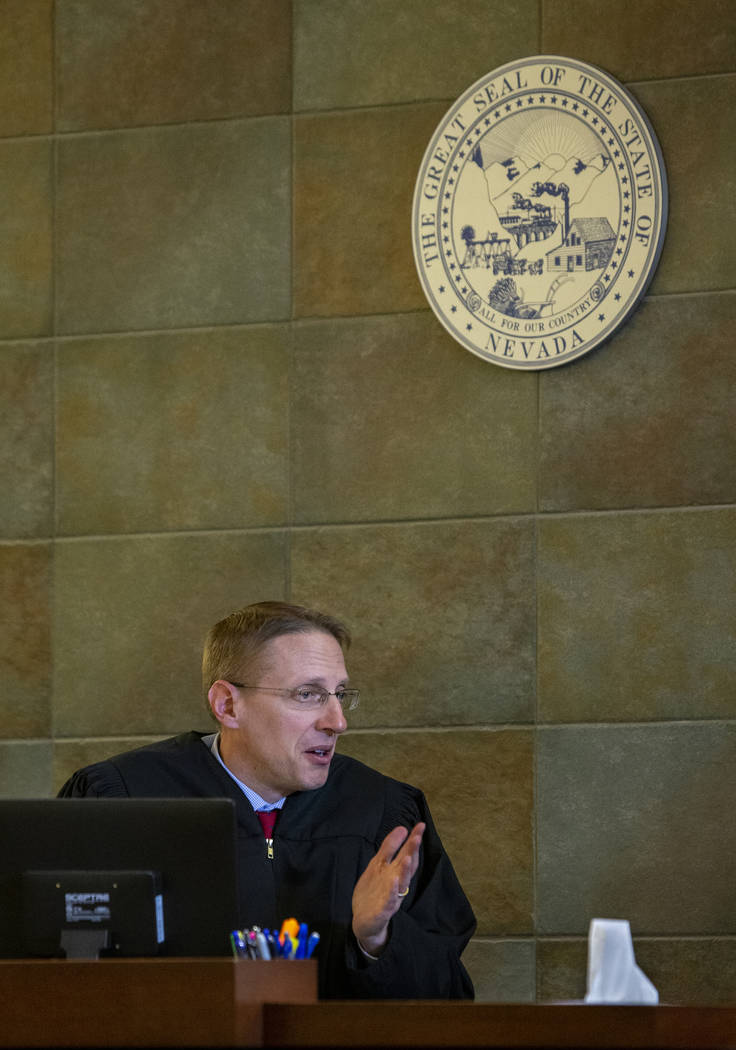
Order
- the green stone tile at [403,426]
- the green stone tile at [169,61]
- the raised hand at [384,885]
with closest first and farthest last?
the raised hand at [384,885], the green stone tile at [403,426], the green stone tile at [169,61]

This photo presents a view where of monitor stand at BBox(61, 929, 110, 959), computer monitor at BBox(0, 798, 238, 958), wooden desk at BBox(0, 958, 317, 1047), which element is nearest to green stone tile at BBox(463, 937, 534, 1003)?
computer monitor at BBox(0, 798, 238, 958)

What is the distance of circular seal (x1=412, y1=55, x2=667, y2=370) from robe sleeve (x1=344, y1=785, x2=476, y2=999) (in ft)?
4.05

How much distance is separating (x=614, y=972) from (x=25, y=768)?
2.37m

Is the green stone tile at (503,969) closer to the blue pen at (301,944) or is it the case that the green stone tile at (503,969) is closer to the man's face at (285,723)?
the man's face at (285,723)

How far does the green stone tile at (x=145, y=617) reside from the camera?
157 inches

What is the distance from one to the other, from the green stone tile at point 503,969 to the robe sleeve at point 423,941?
0.58 meters

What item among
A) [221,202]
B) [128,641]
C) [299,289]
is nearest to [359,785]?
[128,641]

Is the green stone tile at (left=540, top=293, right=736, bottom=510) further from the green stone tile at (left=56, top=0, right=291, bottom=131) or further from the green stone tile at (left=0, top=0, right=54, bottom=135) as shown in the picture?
the green stone tile at (left=0, top=0, right=54, bottom=135)

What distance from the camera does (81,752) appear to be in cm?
403

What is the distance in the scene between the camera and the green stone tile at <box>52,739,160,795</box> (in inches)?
158

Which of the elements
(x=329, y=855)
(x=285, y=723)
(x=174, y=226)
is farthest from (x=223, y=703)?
(x=174, y=226)

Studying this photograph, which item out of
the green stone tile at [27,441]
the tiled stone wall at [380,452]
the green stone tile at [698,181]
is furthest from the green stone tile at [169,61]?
the green stone tile at [698,181]

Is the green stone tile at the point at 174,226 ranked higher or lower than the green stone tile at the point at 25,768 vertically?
higher

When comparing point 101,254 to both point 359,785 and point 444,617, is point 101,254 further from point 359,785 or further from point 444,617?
point 359,785
